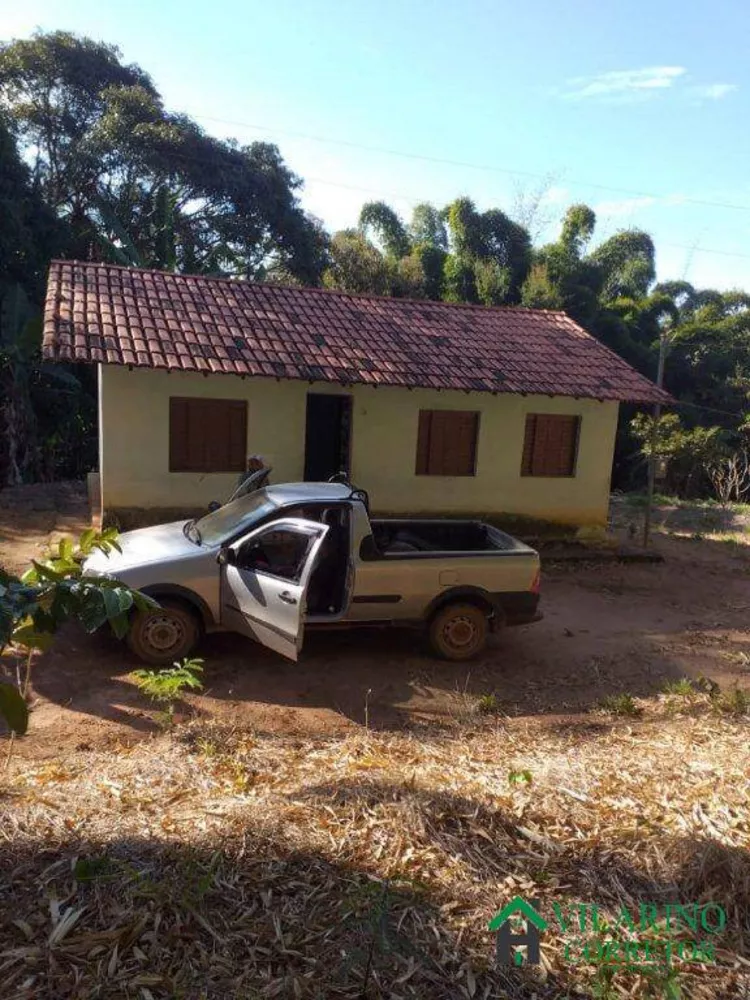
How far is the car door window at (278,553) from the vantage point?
682cm

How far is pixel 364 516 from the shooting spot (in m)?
7.20

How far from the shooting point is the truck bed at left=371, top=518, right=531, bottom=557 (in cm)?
824

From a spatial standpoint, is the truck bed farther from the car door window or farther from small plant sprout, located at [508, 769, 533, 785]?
small plant sprout, located at [508, 769, 533, 785]

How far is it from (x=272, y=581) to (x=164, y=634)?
1194 mm

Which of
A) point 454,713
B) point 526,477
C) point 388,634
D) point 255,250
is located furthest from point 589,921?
point 255,250

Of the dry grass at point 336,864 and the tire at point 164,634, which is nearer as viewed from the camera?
the dry grass at point 336,864

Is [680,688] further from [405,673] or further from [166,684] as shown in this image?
[166,684]

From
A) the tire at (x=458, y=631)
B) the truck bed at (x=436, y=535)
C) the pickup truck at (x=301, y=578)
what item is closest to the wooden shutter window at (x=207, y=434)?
the pickup truck at (x=301, y=578)

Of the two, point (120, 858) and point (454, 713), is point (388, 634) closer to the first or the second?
point (454, 713)

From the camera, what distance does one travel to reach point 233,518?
7.55 m

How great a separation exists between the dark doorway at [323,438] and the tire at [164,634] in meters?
7.37

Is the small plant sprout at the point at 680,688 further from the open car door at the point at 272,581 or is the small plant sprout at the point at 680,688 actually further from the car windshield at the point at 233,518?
the car windshield at the point at 233,518

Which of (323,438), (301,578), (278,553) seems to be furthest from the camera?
(323,438)

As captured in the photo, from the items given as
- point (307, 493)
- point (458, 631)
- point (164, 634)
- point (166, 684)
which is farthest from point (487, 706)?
point (164, 634)
